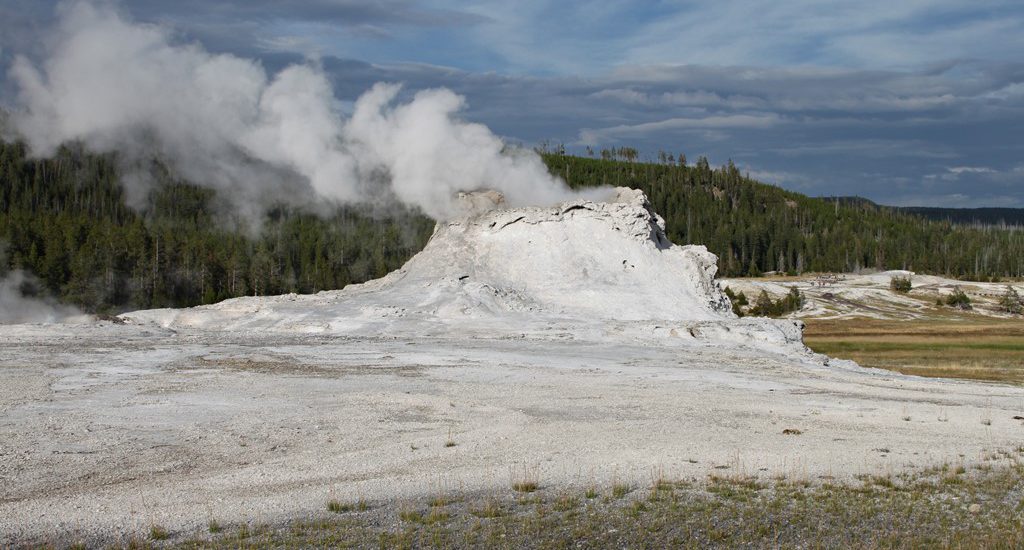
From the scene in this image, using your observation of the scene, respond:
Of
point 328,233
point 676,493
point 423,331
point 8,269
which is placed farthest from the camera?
point 328,233

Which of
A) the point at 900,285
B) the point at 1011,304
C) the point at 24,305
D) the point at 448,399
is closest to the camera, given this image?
the point at 448,399

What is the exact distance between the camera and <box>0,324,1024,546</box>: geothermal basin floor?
1396cm

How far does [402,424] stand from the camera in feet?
64.9

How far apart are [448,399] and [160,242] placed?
7178 cm

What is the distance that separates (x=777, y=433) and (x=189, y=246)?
75.1 m

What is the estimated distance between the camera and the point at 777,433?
1922 cm

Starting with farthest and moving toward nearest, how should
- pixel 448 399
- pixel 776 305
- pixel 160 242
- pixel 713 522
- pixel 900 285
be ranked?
pixel 900 285
pixel 776 305
pixel 160 242
pixel 448 399
pixel 713 522

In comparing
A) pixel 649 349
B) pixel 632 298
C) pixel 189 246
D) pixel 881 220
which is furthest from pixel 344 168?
pixel 881 220

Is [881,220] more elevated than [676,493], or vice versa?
[881,220]

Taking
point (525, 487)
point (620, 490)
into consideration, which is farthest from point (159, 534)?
point (620, 490)

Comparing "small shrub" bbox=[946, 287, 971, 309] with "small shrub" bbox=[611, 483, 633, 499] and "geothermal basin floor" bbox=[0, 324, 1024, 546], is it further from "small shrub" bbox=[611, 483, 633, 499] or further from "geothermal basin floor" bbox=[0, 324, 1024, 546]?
"small shrub" bbox=[611, 483, 633, 499]

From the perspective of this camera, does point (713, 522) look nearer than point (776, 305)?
Yes

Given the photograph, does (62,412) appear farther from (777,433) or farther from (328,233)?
(328,233)

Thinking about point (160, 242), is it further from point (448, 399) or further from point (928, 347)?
point (448, 399)
